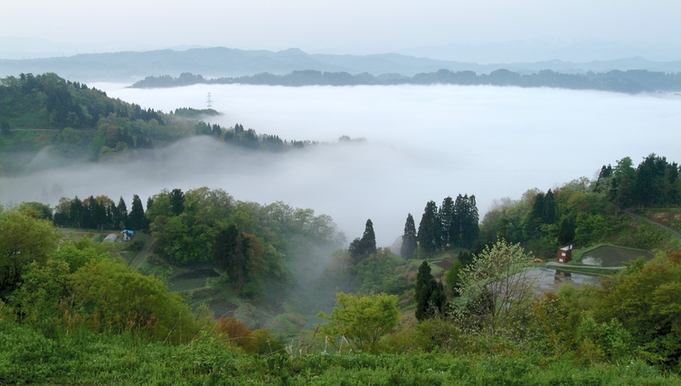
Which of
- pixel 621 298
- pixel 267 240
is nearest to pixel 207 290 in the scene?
pixel 267 240

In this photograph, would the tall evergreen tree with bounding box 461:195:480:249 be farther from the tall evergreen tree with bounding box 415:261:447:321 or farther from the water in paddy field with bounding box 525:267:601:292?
the tall evergreen tree with bounding box 415:261:447:321

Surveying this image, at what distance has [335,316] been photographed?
53.7 feet

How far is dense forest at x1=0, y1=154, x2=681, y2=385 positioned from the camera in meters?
8.97

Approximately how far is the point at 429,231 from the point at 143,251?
94.6ft

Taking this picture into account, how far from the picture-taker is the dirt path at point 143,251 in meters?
42.6

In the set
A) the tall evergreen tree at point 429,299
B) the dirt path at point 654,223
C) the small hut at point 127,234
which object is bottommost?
the small hut at point 127,234

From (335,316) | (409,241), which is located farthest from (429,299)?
(409,241)

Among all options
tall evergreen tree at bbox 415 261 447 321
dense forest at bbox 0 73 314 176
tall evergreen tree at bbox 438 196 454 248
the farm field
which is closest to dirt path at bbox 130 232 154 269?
tall evergreen tree at bbox 415 261 447 321

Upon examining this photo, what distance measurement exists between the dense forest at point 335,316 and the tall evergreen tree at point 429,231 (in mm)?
5979

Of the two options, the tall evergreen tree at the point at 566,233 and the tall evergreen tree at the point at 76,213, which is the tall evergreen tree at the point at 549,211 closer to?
the tall evergreen tree at the point at 566,233

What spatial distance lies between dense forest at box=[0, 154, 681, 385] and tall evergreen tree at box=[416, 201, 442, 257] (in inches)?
235

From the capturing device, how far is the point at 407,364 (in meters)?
9.42

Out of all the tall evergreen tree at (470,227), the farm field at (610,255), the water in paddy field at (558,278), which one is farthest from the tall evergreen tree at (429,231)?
the water in paddy field at (558,278)

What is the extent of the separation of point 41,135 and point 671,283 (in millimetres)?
98062
